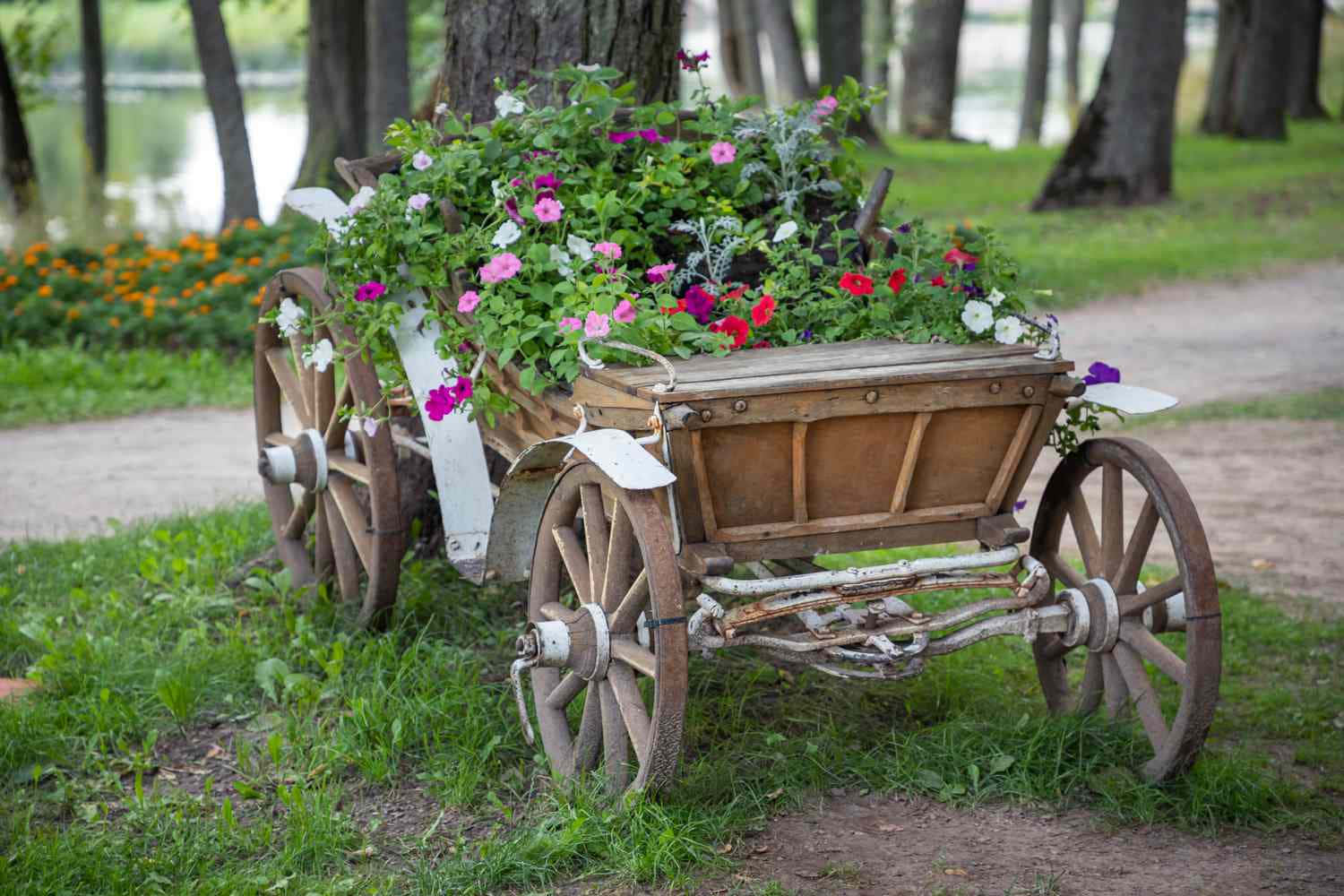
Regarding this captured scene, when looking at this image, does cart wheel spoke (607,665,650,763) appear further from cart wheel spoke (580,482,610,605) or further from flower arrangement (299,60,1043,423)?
flower arrangement (299,60,1043,423)

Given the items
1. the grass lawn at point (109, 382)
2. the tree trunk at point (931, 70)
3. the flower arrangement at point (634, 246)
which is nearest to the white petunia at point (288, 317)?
the flower arrangement at point (634, 246)

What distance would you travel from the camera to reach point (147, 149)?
22172mm

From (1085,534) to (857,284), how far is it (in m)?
0.86

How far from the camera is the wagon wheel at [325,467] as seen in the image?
3967 millimetres

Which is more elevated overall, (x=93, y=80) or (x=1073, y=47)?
(x=1073, y=47)

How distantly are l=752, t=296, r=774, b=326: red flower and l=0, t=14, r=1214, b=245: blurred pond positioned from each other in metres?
8.24

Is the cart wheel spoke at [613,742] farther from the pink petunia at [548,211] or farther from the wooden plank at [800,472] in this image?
the pink petunia at [548,211]

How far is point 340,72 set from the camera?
520 inches

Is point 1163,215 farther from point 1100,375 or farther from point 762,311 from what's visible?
point 762,311

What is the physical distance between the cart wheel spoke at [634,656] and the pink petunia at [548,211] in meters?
1.07

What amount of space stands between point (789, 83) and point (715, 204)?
14.0 m

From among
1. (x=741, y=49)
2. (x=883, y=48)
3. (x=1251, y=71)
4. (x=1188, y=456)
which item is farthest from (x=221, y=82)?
(x=883, y=48)

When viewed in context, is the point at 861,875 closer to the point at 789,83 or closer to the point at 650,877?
the point at 650,877

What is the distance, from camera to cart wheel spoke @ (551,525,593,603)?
10.9 feet
